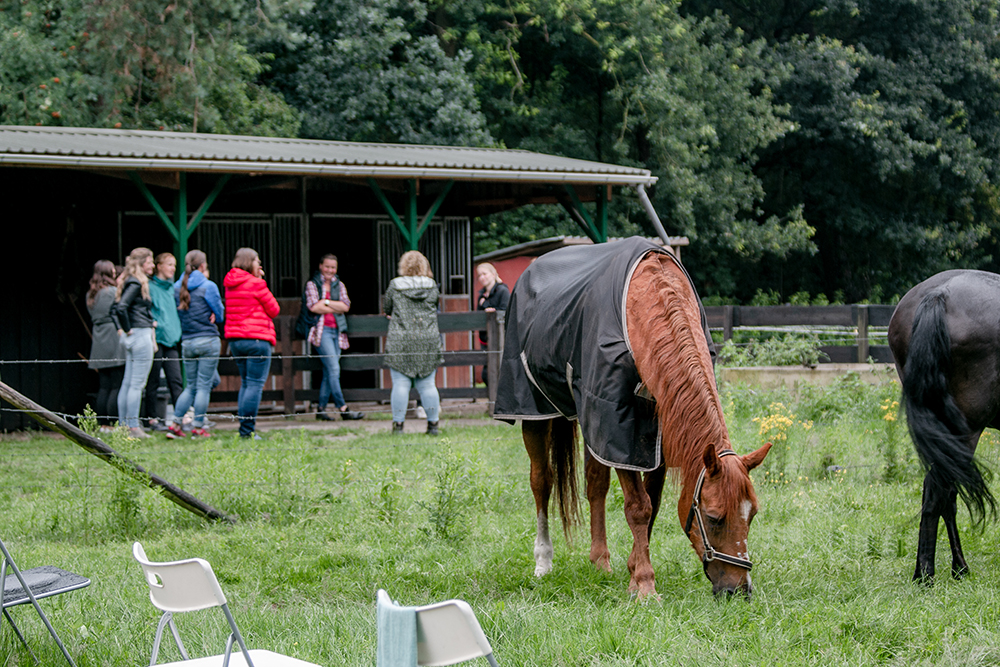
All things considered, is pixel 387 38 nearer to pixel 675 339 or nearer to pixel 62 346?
pixel 62 346

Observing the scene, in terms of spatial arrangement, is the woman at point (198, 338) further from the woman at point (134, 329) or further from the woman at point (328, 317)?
the woman at point (328, 317)

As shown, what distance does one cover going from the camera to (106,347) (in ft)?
31.3

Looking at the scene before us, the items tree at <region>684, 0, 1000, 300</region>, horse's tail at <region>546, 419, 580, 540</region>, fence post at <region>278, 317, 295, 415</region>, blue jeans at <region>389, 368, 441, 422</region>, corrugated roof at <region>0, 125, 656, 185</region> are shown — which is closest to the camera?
horse's tail at <region>546, 419, 580, 540</region>

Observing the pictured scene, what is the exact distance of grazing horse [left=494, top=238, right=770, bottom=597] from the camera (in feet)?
12.9

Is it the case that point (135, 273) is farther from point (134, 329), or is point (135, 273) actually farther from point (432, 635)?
point (432, 635)

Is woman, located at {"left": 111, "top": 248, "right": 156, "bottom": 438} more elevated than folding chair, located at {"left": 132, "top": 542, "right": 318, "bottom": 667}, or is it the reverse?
woman, located at {"left": 111, "top": 248, "right": 156, "bottom": 438}

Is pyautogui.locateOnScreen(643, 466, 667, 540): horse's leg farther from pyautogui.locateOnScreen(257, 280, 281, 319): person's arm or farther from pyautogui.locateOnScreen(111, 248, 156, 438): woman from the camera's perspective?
pyautogui.locateOnScreen(111, 248, 156, 438): woman

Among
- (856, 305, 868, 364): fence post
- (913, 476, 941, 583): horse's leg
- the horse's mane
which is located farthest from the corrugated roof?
(913, 476, 941, 583): horse's leg

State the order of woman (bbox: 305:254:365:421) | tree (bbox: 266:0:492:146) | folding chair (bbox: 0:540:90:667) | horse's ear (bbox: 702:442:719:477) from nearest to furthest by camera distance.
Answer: folding chair (bbox: 0:540:90:667), horse's ear (bbox: 702:442:719:477), woman (bbox: 305:254:365:421), tree (bbox: 266:0:492:146)

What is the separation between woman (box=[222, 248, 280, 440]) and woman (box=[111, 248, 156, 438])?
761 millimetres

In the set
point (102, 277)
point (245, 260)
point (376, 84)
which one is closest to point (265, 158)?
point (245, 260)

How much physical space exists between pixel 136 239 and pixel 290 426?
365 centimetres

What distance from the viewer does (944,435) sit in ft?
15.2

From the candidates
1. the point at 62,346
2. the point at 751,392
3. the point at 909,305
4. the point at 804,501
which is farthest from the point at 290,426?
the point at 909,305
